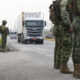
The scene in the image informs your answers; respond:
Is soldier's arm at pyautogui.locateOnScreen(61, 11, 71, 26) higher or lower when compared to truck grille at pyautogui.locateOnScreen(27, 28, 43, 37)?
higher

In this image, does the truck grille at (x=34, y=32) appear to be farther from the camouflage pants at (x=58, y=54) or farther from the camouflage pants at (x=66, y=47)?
the camouflage pants at (x=66, y=47)

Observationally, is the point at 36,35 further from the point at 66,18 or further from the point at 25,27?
the point at 66,18

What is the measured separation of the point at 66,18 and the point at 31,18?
3244 centimetres

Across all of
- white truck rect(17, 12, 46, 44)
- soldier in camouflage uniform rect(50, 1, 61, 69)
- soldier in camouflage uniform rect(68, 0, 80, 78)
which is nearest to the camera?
soldier in camouflage uniform rect(68, 0, 80, 78)

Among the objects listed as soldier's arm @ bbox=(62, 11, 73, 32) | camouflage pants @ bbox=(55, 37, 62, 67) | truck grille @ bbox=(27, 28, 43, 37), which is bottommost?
truck grille @ bbox=(27, 28, 43, 37)

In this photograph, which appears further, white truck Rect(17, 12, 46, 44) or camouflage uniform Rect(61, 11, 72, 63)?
white truck Rect(17, 12, 46, 44)

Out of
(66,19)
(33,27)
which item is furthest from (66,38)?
(33,27)

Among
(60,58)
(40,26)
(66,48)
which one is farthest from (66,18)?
(40,26)

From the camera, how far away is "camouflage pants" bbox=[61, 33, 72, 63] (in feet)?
31.6

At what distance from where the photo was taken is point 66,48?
9.72 metres

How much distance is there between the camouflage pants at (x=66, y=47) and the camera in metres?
9.63

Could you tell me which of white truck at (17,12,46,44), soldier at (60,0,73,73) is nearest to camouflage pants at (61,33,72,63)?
soldier at (60,0,73,73)

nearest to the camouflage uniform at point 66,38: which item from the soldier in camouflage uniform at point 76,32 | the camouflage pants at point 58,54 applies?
the camouflage pants at point 58,54

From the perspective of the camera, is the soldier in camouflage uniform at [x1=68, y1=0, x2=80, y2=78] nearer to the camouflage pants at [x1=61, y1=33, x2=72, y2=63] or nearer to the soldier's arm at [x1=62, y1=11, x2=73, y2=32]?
the soldier's arm at [x1=62, y1=11, x2=73, y2=32]
